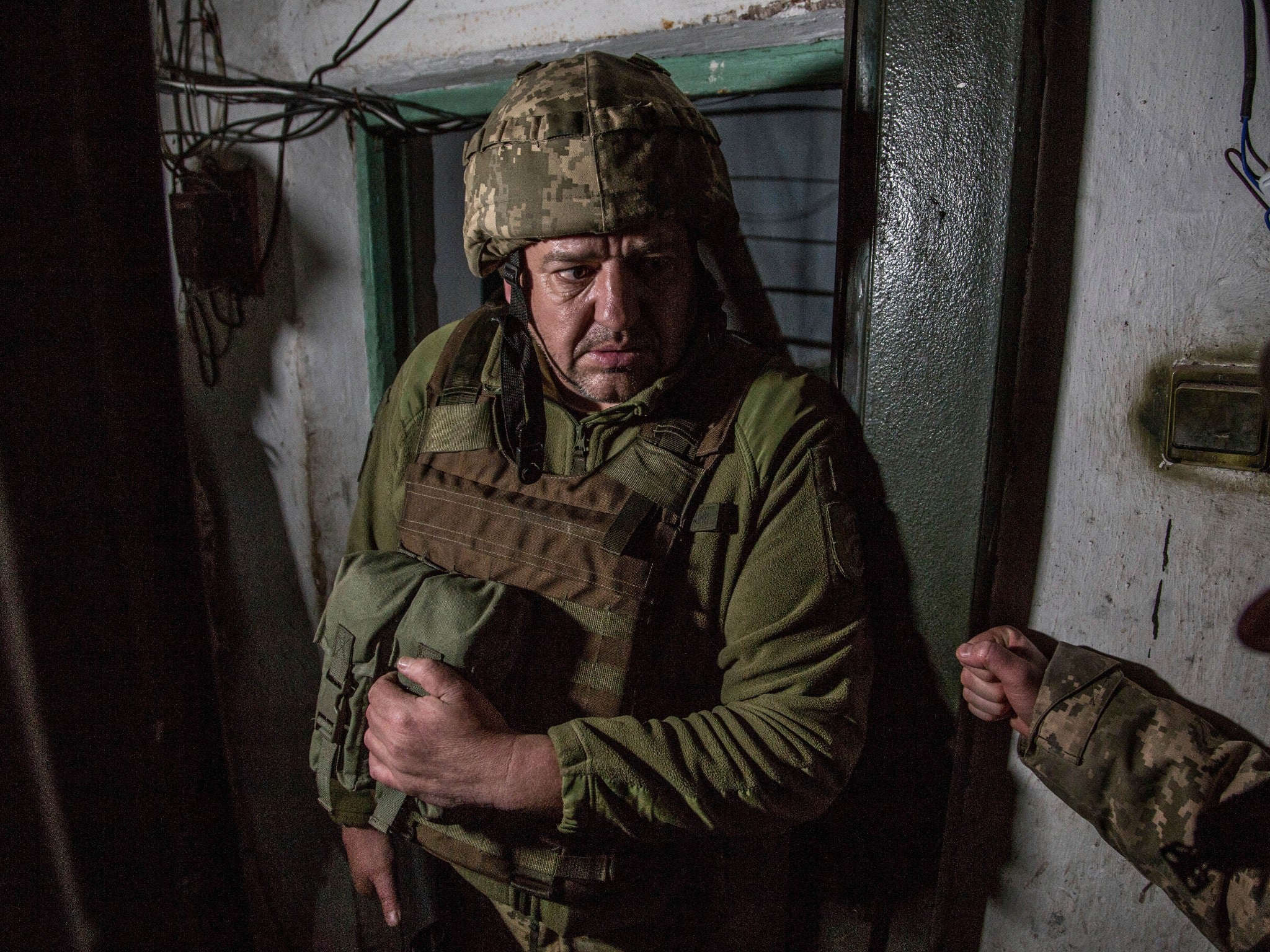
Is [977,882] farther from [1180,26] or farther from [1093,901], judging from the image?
[1180,26]

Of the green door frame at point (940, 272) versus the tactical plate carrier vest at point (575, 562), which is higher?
the green door frame at point (940, 272)

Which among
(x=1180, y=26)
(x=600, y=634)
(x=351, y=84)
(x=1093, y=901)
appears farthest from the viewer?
(x=351, y=84)

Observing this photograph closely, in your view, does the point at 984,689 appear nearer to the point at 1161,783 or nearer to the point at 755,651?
the point at 1161,783

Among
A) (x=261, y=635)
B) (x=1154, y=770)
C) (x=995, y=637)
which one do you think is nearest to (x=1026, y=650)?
(x=995, y=637)

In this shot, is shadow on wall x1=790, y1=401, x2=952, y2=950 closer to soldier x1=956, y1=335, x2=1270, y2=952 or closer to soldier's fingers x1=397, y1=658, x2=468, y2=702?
soldier x1=956, y1=335, x2=1270, y2=952

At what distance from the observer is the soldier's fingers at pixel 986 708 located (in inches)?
49.4

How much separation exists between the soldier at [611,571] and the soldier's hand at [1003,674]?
0.19 meters

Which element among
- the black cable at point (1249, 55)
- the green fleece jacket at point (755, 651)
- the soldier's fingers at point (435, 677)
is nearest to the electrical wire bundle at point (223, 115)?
the green fleece jacket at point (755, 651)

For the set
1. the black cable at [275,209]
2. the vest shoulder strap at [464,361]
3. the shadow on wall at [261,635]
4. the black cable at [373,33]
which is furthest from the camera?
the shadow on wall at [261,635]

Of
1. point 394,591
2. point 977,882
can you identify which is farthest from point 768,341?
point 977,882

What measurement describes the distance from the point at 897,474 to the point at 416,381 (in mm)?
979

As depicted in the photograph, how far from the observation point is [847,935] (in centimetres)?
156

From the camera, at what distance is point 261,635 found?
9.12 feet

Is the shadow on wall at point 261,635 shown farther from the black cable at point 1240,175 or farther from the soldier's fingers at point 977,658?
the black cable at point 1240,175
